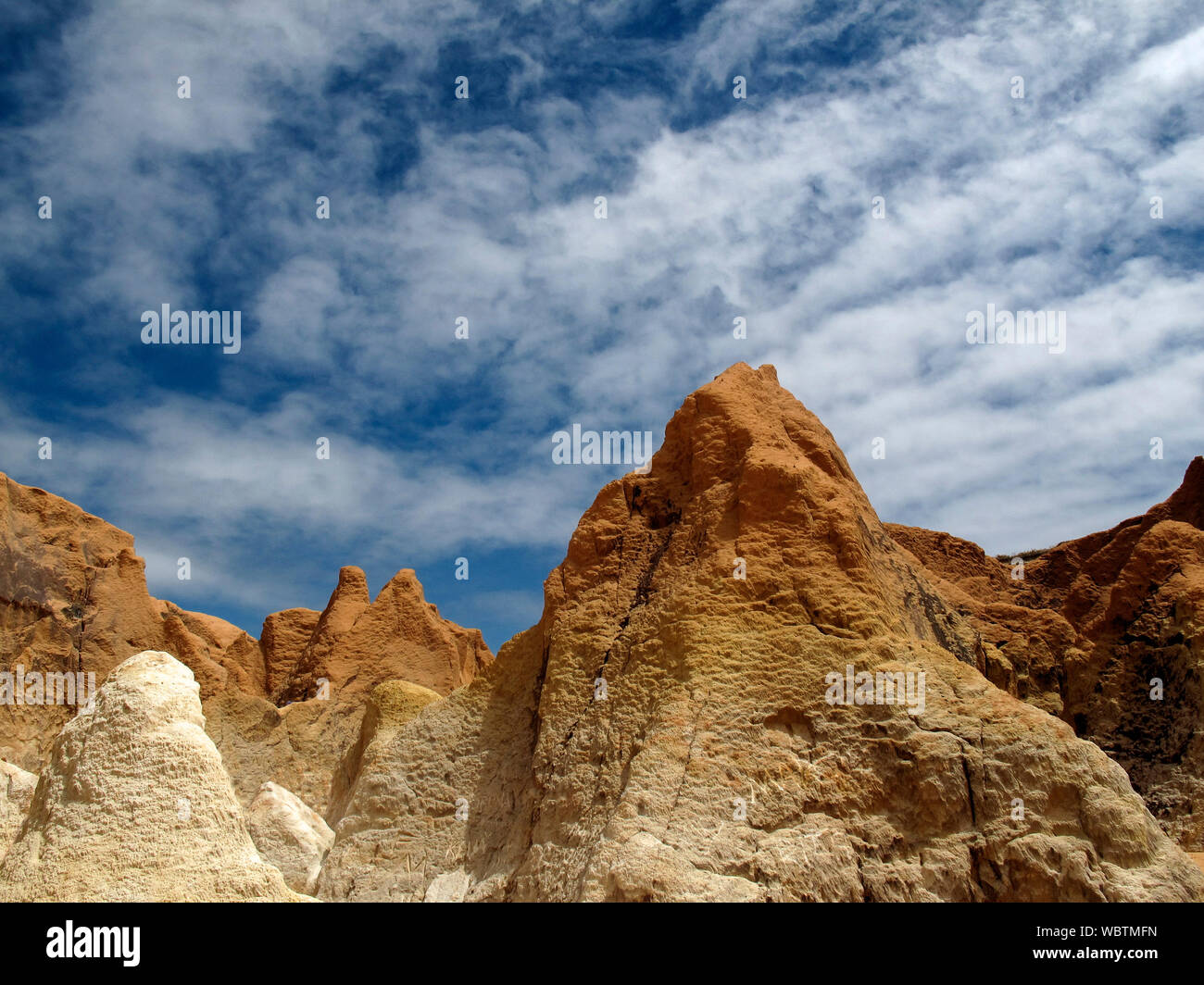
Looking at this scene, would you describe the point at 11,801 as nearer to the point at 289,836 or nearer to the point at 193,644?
the point at 289,836

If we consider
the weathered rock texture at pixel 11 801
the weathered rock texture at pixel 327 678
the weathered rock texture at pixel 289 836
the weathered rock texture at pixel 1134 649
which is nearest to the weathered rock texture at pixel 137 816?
the weathered rock texture at pixel 11 801

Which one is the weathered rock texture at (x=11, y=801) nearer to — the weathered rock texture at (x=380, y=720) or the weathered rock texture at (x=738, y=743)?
the weathered rock texture at (x=738, y=743)

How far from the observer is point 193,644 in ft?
81.2

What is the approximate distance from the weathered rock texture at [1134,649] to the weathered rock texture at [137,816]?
12383 mm

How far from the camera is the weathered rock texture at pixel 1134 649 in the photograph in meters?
16.6

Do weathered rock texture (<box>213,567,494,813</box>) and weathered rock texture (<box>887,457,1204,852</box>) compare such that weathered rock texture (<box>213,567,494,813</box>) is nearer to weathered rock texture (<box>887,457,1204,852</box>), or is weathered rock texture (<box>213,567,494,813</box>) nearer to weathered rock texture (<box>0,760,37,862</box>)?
weathered rock texture (<box>0,760,37,862</box>)

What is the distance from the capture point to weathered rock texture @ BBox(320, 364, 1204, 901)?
9016 mm

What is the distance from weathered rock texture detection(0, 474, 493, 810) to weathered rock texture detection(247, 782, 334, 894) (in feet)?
Answer: 7.99

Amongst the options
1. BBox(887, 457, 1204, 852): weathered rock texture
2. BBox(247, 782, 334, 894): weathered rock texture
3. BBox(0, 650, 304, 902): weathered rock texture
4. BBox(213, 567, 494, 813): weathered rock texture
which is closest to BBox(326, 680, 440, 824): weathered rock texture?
BBox(247, 782, 334, 894): weathered rock texture
